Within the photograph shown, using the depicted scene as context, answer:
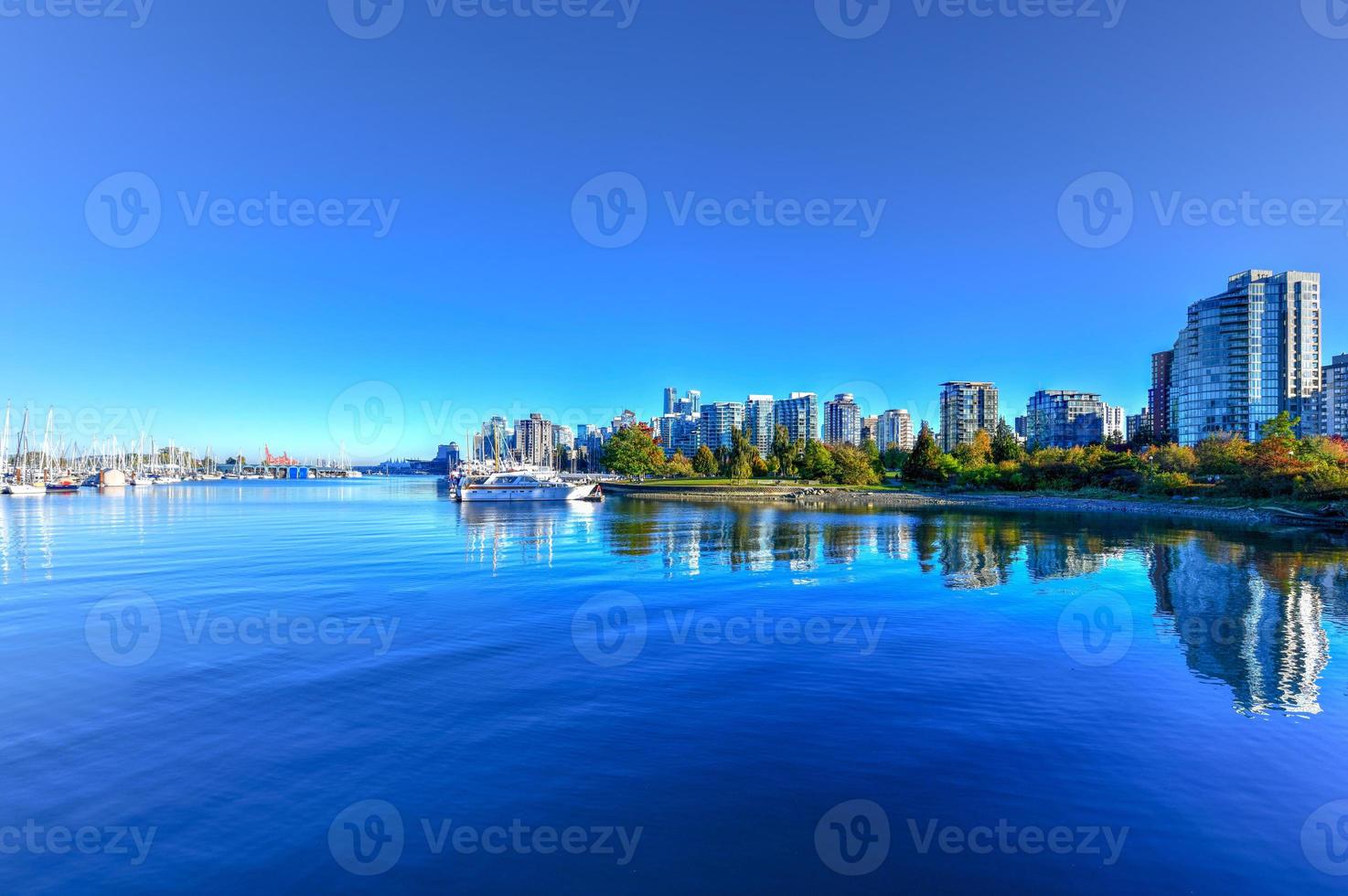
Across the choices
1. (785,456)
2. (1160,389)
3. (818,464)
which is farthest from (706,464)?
(1160,389)

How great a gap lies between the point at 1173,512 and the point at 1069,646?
57.5 m

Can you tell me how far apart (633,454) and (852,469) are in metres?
46.8

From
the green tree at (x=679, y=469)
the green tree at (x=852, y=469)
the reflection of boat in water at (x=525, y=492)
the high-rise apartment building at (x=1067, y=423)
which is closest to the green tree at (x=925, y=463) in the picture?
the green tree at (x=852, y=469)

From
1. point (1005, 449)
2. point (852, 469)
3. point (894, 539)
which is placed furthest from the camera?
point (852, 469)

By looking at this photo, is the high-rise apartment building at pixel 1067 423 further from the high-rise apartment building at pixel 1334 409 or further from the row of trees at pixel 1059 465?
the row of trees at pixel 1059 465

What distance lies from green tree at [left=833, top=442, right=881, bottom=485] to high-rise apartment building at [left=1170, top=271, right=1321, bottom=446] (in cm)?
5966

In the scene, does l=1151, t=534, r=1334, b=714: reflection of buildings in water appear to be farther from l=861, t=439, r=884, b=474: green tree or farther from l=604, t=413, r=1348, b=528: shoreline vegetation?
l=861, t=439, r=884, b=474: green tree

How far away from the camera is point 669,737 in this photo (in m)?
10.7

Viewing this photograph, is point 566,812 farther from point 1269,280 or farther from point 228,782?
point 1269,280

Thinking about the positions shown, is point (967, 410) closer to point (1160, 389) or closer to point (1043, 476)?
point (1160, 389)

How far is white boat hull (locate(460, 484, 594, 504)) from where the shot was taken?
274 ft

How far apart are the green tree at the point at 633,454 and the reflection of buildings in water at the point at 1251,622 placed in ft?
363

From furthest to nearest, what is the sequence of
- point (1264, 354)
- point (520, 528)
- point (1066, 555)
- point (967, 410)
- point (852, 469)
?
point (967, 410)
point (1264, 354)
point (852, 469)
point (520, 528)
point (1066, 555)

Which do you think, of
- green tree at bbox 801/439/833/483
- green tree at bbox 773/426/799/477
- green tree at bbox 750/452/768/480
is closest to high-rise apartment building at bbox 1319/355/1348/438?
green tree at bbox 801/439/833/483
